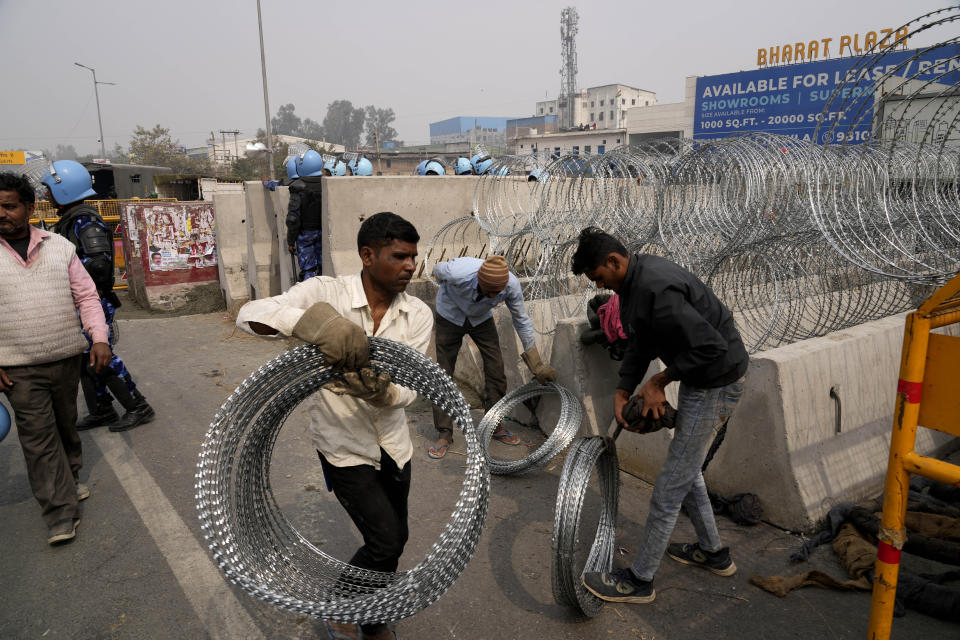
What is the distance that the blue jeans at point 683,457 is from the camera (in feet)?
10.9

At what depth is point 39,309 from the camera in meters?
3.97

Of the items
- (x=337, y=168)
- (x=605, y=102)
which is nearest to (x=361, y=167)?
(x=337, y=168)

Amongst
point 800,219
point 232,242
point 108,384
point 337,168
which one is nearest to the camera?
point 108,384

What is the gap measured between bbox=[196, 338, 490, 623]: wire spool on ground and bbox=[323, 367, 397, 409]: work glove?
7 centimetres

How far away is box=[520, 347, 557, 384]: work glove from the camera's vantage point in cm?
534

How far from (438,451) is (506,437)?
73 cm

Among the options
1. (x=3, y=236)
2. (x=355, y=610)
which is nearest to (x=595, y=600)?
(x=355, y=610)

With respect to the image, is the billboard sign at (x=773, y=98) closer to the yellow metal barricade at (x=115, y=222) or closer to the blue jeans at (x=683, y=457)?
the yellow metal barricade at (x=115, y=222)

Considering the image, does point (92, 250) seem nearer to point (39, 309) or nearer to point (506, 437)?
point (39, 309)

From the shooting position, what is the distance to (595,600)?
3.33 meters

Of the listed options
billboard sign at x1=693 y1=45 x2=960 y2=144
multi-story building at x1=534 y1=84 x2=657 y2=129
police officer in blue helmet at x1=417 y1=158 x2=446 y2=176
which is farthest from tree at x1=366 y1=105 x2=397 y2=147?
police officer in blue helmet at x1=417 y1=158 x2=446 y2=176

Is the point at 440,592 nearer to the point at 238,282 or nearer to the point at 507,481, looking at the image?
the point at 507,481

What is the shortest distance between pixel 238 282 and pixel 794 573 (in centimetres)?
1080

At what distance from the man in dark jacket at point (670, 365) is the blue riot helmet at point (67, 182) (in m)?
4.80
